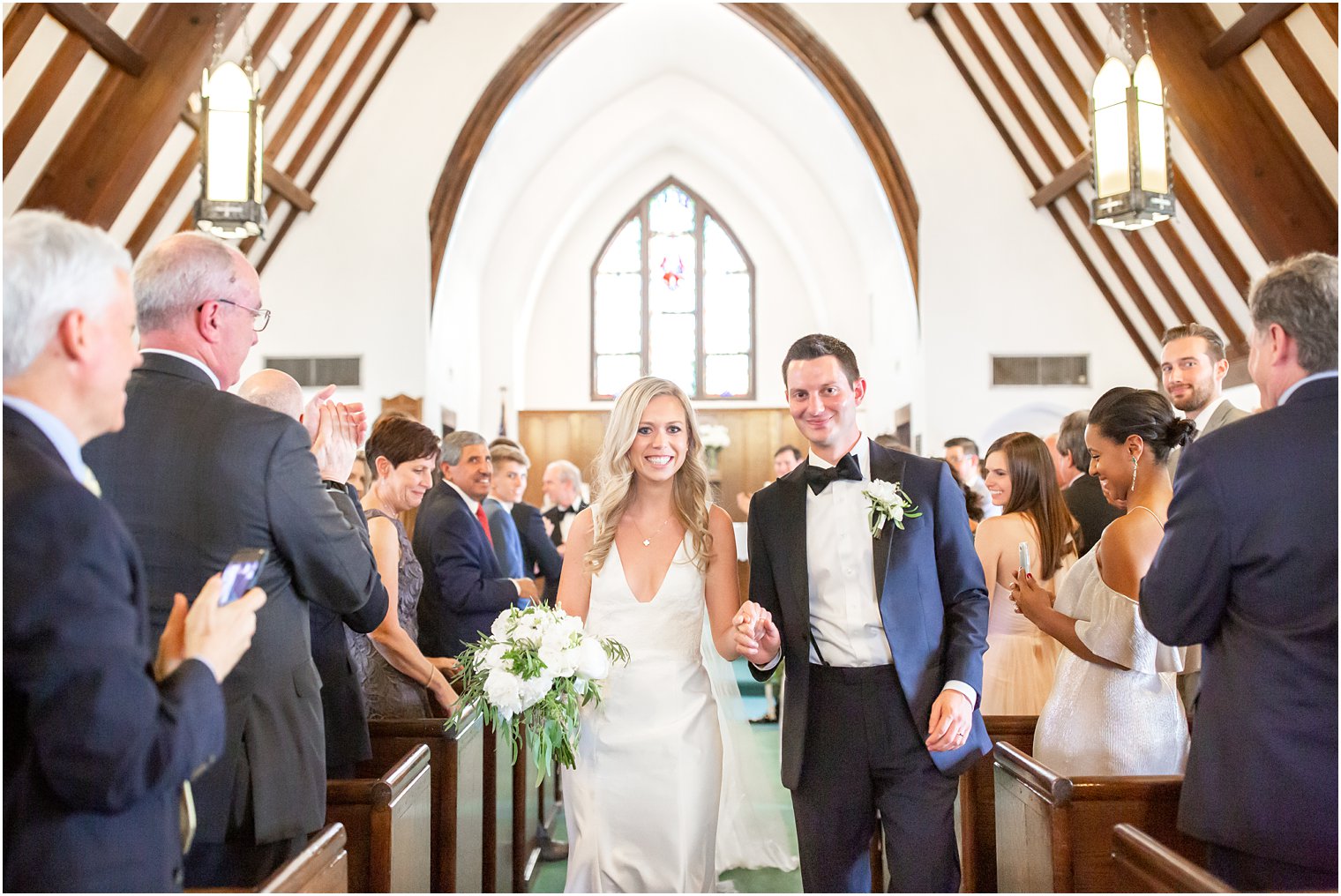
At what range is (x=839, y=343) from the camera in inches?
101

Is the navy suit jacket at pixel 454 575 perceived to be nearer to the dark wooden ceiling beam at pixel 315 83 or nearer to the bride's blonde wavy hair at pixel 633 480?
the bride's blonde wavy hair at pixel 633 480

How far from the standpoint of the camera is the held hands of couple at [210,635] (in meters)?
1.47

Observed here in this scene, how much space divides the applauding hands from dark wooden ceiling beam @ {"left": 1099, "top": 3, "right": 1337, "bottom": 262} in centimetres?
572

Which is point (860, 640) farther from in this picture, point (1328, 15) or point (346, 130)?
point (346, 130)

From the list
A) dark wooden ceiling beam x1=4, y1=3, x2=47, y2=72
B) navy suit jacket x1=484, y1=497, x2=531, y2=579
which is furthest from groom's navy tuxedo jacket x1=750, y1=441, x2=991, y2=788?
dark wooden ceiling beam x1=4, y1=3, x2=47, y2=72

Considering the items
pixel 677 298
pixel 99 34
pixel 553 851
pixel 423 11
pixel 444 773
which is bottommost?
pixel 553 851

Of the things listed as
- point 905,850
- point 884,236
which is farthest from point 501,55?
point 905,850

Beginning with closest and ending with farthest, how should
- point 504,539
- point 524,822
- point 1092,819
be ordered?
point 1092,819 → point 524,822 → point 504,539

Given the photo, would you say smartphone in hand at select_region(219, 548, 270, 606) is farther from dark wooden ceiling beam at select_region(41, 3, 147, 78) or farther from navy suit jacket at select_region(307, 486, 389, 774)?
dark wooden ceiling beam at select_region(41, 3, 147, 78)

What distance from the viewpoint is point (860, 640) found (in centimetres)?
250

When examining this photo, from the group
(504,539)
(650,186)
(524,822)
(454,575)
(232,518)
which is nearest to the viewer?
(232,518)

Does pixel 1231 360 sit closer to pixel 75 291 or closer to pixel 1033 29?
pixel 1033 29

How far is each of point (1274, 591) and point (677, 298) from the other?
1483 centimetres

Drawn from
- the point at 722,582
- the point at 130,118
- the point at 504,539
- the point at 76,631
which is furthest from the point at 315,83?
the point at 76,631
